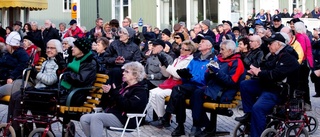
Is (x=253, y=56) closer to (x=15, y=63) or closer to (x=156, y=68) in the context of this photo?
(x=156, y=68)

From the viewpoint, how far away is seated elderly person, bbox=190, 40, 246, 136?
11688mm

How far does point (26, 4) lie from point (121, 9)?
7646mm

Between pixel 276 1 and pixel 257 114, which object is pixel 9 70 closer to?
pixel 257 114

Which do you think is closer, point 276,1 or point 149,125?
point 149,125

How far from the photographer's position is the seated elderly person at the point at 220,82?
1169cm

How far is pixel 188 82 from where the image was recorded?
12.5 meters

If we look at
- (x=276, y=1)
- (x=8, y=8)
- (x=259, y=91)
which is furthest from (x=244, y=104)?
(x=276, y=1)

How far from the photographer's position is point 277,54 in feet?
36.5

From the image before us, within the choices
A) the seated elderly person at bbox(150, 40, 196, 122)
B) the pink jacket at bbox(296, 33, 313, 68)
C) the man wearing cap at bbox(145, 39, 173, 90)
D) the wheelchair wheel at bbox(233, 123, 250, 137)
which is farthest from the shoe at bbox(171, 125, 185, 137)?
the pink jacket at bbox(296, 33, 313, 68)

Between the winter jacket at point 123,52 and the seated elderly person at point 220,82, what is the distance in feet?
8.64

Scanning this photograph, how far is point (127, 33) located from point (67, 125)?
4.29 meters

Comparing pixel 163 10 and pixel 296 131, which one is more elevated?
pixel 163 10

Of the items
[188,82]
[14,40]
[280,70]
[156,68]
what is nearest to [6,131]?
[14,40]

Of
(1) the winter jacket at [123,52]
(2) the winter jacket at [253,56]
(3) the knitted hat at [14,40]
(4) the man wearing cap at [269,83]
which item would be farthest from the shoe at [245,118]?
(3) the knitted hat at [14,40]
